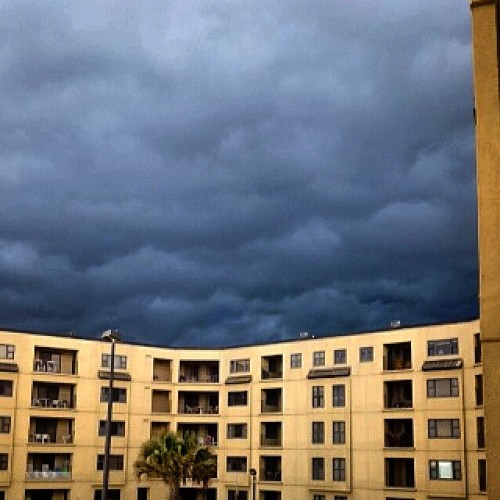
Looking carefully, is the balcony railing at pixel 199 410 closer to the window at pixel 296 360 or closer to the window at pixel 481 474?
the window at pixel 296 360

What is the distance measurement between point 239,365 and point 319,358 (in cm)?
1025

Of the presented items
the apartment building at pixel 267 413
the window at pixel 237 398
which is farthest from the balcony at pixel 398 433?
the window at pixel 237 398

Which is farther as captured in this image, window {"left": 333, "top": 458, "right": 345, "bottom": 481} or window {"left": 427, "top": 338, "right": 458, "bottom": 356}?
window {"left": 333, "top": 458, "right": 345, "bottom": 481}

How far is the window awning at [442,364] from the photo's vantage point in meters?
66.6

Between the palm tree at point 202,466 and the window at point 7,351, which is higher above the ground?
the window at point 7,351

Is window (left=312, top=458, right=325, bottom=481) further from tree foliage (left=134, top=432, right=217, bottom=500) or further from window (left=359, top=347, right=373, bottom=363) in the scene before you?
tree foliage (left=134, top=432, right=217, bottom=500)

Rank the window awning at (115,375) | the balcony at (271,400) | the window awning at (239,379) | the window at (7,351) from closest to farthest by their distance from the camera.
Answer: the window at (7,351)
the window awning at (115,375)
the balcony at (271,400)
the window awning at (239,379)

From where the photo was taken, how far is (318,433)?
75.4 m

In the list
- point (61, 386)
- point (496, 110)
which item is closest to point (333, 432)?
point (61, 386)

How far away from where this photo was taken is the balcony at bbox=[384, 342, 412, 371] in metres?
71.7

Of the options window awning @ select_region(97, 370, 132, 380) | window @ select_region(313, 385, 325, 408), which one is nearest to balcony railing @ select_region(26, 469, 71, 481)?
window awning @ select_region(97, 370, 132, 380)

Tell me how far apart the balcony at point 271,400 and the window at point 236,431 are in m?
2.82

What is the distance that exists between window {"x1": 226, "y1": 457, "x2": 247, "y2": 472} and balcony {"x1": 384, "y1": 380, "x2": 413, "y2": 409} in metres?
16.3

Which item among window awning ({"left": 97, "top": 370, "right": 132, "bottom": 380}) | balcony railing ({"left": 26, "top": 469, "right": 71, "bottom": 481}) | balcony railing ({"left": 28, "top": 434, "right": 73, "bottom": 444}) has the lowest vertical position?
balcony railing ({"left": 26, "top": 469, "right": 71, "bottom": 481})
